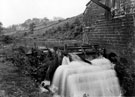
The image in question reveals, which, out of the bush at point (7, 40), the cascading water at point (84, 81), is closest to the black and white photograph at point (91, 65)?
the cascading water at point (84, 81)

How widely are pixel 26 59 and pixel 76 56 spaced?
2955 millimetres

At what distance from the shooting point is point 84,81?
819 cm

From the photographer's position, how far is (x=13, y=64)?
978 centimetres

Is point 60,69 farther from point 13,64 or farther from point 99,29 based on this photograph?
point 99,29

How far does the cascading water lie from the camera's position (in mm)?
7973

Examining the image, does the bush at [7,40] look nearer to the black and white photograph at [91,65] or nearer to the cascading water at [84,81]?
the black and white photograph at [91,65]

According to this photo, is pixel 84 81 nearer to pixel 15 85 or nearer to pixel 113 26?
pixel 15 85

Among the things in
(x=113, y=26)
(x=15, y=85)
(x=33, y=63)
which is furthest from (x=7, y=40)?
(x=113, y=26)

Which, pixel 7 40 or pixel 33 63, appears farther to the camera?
pixel 7 40

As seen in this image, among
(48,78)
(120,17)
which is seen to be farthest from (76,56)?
(120,17)

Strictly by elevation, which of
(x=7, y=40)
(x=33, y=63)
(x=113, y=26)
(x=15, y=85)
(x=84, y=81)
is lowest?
(x=84, y=81)

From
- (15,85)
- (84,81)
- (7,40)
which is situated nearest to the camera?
(15,85)

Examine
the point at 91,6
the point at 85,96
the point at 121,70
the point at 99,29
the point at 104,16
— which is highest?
the point at 91,6

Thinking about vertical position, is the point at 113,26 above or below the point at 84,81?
above
